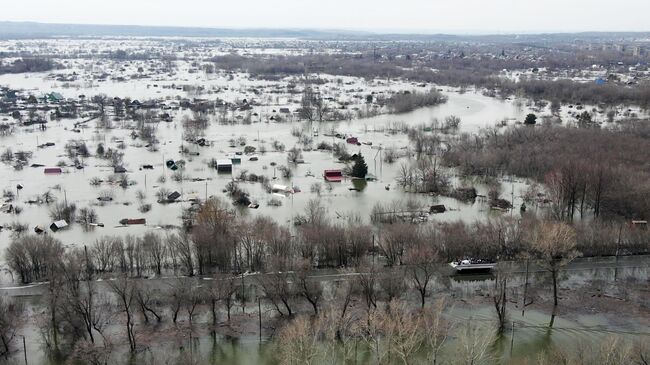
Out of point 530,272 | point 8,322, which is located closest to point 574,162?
point 530,272

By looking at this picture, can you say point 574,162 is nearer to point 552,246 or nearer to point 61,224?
point 552,246

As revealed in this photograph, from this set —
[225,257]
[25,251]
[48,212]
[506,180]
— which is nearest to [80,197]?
[48,212]

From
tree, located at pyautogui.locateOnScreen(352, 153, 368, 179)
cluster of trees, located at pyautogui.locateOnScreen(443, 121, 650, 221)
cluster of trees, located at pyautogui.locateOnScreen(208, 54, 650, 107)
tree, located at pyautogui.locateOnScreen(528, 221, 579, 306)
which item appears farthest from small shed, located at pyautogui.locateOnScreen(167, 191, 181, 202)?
cluster of trees, located at pyautogui.locateOnScreen(208, 54, 650, 107)

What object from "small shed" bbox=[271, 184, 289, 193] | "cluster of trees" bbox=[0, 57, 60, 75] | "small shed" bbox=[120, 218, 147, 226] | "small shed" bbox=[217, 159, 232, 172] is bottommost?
"small shed" bbox=[120, 218, 147, 226]

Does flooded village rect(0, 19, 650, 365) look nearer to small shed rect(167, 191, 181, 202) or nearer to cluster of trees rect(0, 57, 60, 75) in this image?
small shed rect(167, 191, 181, 202)

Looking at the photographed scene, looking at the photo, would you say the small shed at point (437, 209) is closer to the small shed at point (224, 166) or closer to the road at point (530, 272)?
the road at point (530, 272)
